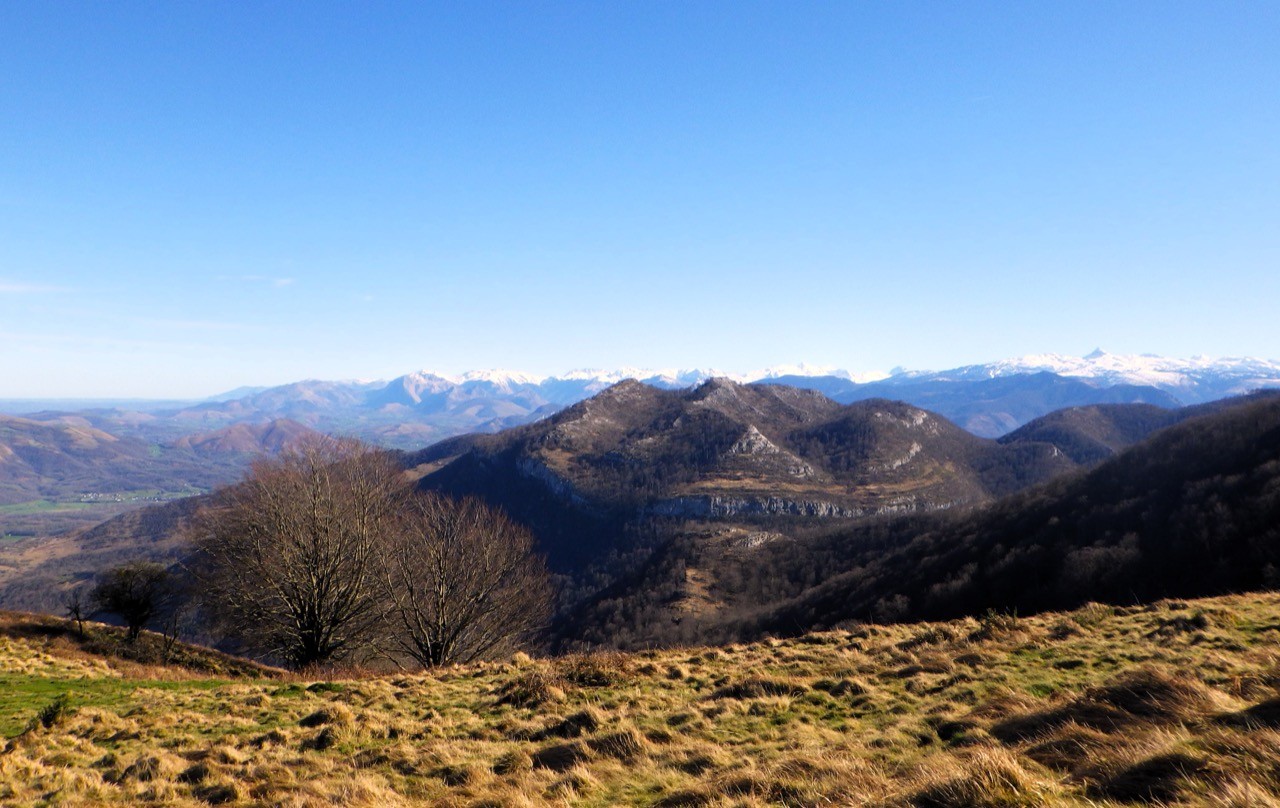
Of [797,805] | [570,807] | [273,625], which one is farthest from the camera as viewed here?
[273,625]

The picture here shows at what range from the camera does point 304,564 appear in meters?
29.2

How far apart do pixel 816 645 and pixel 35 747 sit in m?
20.3

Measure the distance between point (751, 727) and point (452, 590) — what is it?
93.1ft

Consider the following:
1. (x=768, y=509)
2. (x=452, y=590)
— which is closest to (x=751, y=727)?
(x=452, y=590)

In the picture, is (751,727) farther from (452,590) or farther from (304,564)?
(452,590)

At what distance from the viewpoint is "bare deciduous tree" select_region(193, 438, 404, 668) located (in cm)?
2933

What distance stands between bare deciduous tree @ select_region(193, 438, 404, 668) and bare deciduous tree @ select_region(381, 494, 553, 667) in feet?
6.51

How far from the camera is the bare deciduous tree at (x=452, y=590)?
3231cm

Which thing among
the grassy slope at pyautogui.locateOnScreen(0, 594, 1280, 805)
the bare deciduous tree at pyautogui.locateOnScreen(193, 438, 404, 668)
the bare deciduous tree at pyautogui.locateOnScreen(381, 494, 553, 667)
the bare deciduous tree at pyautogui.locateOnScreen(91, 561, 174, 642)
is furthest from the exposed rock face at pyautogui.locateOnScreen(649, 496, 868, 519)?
the grassy slope at pyautogui.locateOnScreen(0, 594, 1280, 805)

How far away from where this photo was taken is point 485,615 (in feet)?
116

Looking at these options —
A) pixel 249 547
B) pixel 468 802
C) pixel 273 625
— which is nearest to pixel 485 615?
pixel 273 625

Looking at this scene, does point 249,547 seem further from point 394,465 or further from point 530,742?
point 530,742

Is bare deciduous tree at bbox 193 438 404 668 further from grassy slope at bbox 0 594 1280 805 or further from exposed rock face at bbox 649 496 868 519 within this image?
exposed rock face at bbox 649 496 868 519

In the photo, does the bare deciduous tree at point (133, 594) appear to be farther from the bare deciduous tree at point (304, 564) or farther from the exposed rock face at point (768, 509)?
the exposed rock face at point (768, 509)
